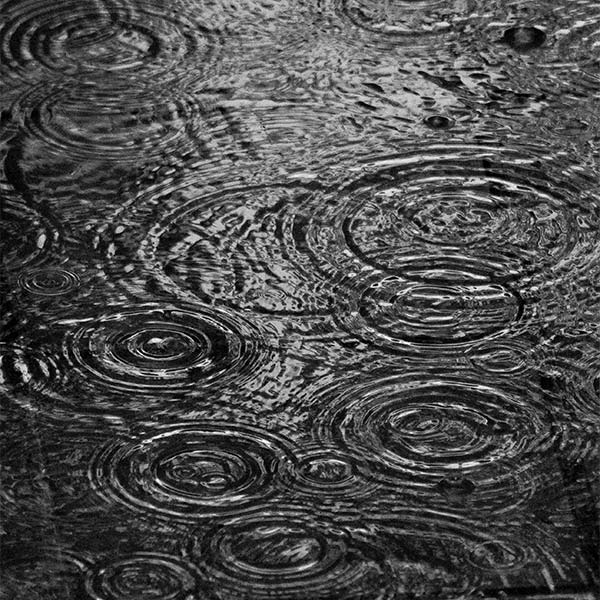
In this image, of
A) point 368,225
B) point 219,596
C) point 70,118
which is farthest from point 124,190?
point 219,596

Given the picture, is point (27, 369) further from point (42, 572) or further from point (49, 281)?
point (42, 572)

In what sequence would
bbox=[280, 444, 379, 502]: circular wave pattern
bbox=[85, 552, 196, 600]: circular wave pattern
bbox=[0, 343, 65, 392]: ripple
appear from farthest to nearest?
bbox=[0, 343, 65, 392]: ripple
bbox=[280, 444, 379, 502]: circular wave pattern
bbox=[85, 552, 196, 600]: circular wave pattern

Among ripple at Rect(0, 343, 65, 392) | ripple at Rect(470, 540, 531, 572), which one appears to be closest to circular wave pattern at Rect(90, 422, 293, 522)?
ripple at Rect(0, 343, 65, 392)

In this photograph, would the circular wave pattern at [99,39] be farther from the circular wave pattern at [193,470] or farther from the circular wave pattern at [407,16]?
the circular wave pattern at [193,470]

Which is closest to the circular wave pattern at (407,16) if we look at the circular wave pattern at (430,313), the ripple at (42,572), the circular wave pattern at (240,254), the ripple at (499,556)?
the circular wave pattern at (240,254)

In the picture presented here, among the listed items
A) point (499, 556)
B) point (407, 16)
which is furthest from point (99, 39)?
point (499, 556)

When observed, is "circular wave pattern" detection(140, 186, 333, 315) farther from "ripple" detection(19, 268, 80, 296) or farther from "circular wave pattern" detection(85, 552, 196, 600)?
"circular wave pattern" detection(85, 552, 196, 600)
